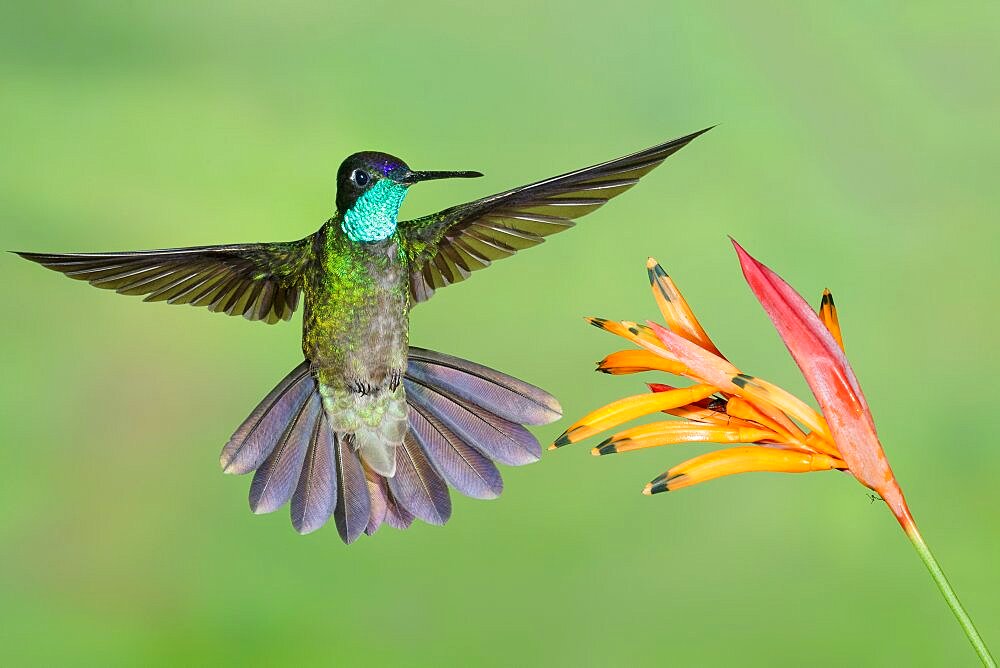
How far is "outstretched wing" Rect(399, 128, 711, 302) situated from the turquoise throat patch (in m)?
0.06

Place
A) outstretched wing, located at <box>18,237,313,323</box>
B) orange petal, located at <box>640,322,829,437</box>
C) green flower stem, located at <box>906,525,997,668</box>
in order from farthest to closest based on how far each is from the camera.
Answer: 1. outstretched wing, located at <box>18,237,313,323</box>
2. orange petal, located at <box>640,322,829,437</box>
3. green flower stem, located at <box>906,525,997,668</box>

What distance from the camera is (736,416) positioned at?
699 millimetres

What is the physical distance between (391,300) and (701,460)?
1.05ft

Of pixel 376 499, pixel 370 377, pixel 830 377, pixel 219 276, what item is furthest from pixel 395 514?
pixel 830 377

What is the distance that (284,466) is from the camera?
851mm

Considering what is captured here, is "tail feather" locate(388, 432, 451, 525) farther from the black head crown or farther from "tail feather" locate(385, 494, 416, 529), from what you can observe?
the black head crown

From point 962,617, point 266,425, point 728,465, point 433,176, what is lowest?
point 962,617

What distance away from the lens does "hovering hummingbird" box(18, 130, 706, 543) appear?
2.74ft

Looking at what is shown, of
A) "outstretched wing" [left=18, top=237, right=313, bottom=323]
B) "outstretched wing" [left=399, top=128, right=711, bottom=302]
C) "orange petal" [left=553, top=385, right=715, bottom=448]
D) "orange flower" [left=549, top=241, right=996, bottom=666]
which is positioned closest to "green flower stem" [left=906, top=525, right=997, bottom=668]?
"orange flower" [left=549, top=241, right=996, bottom=666]

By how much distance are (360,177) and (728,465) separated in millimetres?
350

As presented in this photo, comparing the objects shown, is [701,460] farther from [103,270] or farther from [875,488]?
[103,270]

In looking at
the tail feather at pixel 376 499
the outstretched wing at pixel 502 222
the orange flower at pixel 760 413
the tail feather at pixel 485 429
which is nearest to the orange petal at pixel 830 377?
the orange flower at pixel 760 413

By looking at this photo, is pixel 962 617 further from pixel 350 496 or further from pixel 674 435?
pixel 350 496

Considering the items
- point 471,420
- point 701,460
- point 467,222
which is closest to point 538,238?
point 467,222
